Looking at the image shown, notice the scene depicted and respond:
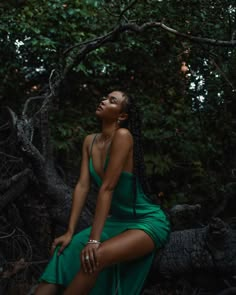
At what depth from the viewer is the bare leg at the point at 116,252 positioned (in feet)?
9.59

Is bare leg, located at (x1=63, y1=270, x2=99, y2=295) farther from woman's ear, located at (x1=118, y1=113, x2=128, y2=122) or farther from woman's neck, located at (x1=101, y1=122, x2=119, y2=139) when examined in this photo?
woman's ear, located at (x1=118, y1=113, x2=128, y2=122)

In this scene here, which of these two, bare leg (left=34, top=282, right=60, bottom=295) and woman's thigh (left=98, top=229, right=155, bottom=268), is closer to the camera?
woman's thigh (left=98, top=229, right=155, bottom=268)

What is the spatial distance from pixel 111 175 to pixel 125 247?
1.48 ft

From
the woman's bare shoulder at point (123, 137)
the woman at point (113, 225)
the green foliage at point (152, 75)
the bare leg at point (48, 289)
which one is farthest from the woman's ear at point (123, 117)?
the green foliage at point (152, 75)

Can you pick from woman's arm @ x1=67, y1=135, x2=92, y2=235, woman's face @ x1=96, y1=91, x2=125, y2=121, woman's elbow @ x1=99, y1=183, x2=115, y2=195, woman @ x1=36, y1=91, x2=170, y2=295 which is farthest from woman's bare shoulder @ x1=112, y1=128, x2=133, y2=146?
woman's arm @ x1=67, y1=135, x2=92, y2=235

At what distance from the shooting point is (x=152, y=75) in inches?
256

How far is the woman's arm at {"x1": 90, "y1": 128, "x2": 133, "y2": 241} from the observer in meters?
3.00

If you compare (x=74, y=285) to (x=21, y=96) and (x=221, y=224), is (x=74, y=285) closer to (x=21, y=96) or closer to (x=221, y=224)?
(x=221, y=224)

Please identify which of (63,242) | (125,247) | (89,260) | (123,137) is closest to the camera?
(89,260)

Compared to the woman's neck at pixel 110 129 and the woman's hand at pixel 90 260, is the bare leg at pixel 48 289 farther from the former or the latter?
the woman's neck at pixel 110 129

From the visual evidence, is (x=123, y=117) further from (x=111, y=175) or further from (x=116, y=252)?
(x=116, y=252)

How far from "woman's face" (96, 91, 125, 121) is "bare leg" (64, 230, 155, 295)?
786mm

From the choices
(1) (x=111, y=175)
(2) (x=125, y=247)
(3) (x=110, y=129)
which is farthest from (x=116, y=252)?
(3) (x=110, y=129)

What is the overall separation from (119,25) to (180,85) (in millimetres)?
1979
